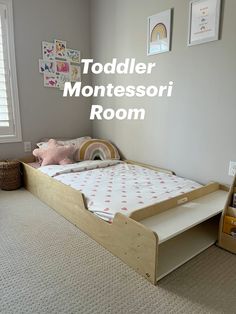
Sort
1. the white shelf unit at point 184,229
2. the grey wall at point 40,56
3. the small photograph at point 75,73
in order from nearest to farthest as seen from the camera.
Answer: the white shelf unit at point 184,229, the grey wall at point 40,56, the small photograph at point 75,73

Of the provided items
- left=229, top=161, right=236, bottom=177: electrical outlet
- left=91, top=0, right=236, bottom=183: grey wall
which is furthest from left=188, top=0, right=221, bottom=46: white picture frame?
left=229, top=161, right=236, bottom=177: electrical outlet

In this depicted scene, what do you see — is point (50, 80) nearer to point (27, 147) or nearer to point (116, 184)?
point (27, 147)

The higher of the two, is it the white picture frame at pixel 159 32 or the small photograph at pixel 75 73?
the white picture frame at pixel 159 32

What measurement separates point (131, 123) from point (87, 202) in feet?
4.38

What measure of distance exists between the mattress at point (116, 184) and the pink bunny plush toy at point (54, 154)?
12cm

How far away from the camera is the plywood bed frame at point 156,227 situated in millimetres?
1332

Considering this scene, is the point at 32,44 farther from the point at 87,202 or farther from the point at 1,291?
the point at 1,291

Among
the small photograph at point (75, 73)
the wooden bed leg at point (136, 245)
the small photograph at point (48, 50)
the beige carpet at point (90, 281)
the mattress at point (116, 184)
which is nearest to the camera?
the beige carpet at point (90, 281)

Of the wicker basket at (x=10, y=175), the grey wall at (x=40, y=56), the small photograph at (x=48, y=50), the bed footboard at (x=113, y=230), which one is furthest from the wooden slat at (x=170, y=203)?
the small photograph at (x=48, y=50)

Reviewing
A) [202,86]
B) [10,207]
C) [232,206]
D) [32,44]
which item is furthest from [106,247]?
[32,44]

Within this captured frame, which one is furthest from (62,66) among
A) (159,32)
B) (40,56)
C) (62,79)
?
(159,32)

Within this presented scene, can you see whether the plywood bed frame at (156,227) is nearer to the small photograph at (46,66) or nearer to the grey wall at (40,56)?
the grey wall at (40,56)

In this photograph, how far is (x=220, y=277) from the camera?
4.52ft

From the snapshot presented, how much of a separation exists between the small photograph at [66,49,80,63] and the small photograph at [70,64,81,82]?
2.8 inches
